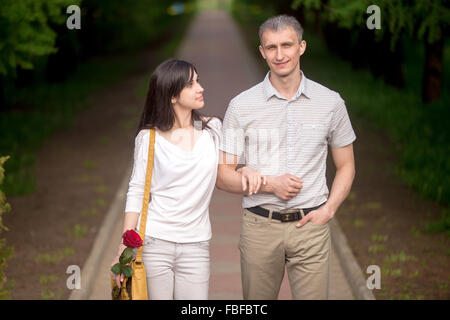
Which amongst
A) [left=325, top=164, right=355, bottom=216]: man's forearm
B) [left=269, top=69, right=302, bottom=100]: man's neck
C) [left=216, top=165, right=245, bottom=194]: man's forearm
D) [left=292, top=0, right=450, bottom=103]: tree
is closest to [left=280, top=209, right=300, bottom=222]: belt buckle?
[left=325, top=164, right=355, bottom=216]: man's forearm

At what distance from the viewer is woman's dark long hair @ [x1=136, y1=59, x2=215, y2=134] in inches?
154

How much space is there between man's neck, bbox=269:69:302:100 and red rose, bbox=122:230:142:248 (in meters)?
1.20

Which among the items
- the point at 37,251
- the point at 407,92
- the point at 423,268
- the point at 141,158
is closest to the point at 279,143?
the point at 141,158

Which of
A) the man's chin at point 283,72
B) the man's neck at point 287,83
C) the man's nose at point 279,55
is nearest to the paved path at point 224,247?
the man's neck at point 287,83

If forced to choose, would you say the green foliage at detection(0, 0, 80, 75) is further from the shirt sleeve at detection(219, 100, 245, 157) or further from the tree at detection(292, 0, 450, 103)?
the shirt sleeve at detection(219, 100, 245, 157)

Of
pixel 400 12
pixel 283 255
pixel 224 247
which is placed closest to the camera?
pixel 283 255

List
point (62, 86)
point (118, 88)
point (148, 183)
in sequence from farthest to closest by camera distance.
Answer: point (118, 88) → point (62, 86) → point (148, 183)

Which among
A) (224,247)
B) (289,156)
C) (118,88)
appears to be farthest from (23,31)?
(118,88)

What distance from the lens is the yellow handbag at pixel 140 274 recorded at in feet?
12.2

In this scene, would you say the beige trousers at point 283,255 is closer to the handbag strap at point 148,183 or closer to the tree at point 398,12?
the handbag strap at point 148,183

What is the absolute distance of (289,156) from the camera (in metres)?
4.07

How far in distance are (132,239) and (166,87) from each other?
87 centimetres

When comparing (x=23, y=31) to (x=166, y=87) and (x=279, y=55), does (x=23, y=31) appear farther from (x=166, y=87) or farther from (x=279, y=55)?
(x=279, y=55)
